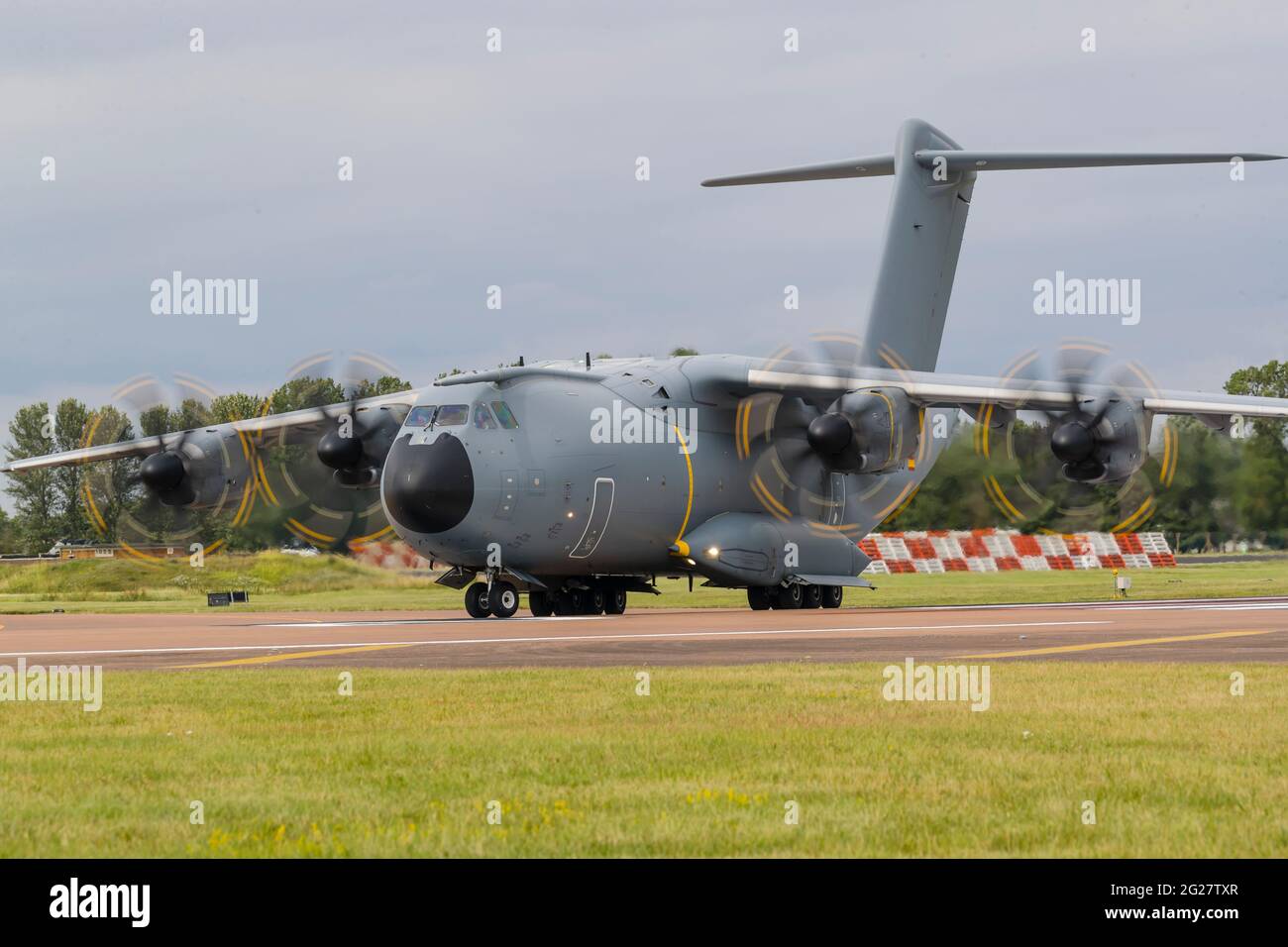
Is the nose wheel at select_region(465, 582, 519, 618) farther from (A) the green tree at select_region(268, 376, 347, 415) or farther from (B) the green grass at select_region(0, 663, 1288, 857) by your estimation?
(B) the green grass at select_region(0, 663, 1288, 857)

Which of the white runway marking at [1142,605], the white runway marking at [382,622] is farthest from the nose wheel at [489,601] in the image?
the white runway marking at [1142,605]

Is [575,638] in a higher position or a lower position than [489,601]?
higher

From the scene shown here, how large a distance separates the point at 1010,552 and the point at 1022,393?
51.8 meters

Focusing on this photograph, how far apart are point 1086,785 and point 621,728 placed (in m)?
3.82

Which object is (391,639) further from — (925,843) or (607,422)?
(925,843)

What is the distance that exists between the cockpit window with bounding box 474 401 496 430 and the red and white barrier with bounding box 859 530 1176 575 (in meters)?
48.4

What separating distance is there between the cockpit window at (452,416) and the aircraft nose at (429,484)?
36cm

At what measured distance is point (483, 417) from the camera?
29.3 metres

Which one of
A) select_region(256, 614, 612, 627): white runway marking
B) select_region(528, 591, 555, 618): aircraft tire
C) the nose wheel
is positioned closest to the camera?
select_region(256, 614, 612, 627): white runway marking

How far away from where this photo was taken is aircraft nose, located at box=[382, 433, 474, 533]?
1100 inches

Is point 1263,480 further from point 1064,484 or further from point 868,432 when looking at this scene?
point 868,432

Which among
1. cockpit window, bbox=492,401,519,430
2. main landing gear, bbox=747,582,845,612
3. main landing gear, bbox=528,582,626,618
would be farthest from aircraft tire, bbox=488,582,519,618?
main landing gear, bbox=747,582,845,612

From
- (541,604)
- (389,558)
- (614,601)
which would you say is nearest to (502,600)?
(541,604)

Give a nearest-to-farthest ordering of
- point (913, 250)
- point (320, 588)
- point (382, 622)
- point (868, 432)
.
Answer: point (382, 622)
point (868, 432)
point (913, 250)
point (320, 588)
